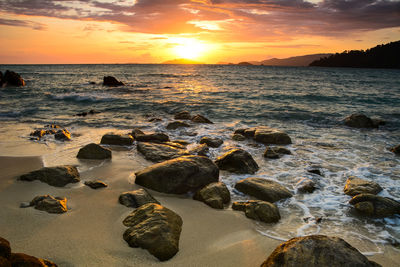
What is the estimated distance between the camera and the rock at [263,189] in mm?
4679

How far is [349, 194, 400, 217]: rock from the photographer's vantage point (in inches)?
165

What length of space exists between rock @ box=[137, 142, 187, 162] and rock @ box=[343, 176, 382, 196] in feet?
12.6

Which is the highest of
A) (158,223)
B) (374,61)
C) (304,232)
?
(374,61)

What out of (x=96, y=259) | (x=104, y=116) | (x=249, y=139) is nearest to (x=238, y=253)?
(x=96, y=259)

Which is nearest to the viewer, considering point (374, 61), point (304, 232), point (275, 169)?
point (304, 232)

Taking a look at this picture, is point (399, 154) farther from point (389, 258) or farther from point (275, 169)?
point (389, 258)

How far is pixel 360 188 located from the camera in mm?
4957

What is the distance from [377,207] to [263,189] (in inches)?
73.9

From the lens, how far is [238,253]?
3141 mm

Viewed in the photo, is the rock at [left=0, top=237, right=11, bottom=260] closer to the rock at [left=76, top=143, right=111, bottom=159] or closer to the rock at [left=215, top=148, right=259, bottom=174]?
the rock at [left=76, top=143, right=111, bottom=159]

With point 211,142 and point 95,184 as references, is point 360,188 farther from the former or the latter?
point 95,184

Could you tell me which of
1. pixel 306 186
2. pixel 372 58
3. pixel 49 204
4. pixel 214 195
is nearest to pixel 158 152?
pixel 214 195

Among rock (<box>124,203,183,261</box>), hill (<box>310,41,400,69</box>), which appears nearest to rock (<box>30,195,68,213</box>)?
rock (<box>124,203,183,261</box>)

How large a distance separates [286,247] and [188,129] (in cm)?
796
